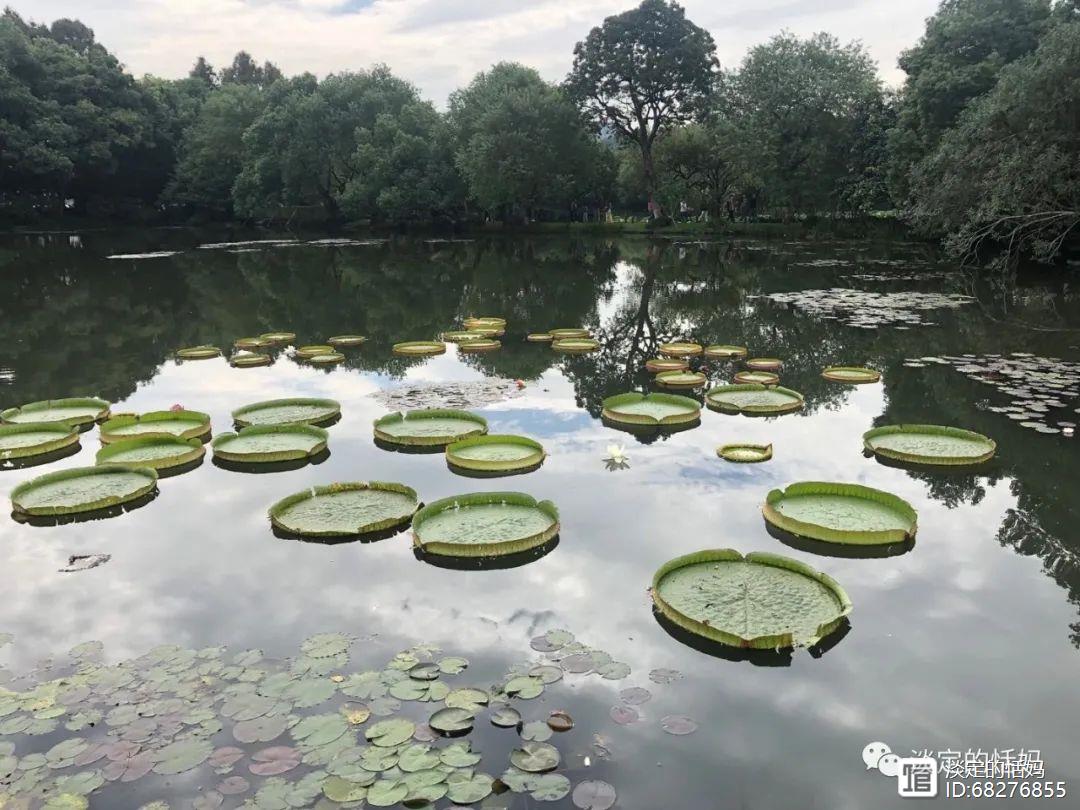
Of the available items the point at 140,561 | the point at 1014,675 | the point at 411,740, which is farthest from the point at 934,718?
the point at 140,561

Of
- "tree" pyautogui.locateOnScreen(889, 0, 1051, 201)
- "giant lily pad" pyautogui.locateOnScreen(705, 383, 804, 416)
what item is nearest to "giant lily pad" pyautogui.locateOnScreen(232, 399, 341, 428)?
"giant lily pad" pyautogui.locateOnScreen(705, 383, 804, 416)

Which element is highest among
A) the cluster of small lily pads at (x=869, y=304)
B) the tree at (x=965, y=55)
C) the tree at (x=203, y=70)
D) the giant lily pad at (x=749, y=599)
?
the tree at (x=203, y=70)

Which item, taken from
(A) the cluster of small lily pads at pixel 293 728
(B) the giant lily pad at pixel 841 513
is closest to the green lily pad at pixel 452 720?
(A) the cluster of small lily pads at pixel 293 728

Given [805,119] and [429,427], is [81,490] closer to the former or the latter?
[429,427]

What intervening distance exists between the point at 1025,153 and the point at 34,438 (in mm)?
18901

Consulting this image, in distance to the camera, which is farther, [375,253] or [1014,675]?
[375,253]

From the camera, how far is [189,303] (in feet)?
56.4

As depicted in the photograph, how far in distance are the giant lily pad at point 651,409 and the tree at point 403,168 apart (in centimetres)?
3430

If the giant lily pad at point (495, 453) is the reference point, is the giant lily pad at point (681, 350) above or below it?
above

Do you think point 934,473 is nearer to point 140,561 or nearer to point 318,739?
point 318,739

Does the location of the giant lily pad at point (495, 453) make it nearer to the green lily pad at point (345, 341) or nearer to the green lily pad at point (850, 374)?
the green lily pad at point (850, 374)

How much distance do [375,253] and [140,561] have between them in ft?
86.8

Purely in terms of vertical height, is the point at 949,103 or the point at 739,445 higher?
the point at 949,103

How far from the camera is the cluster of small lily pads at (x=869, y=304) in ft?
44.3
